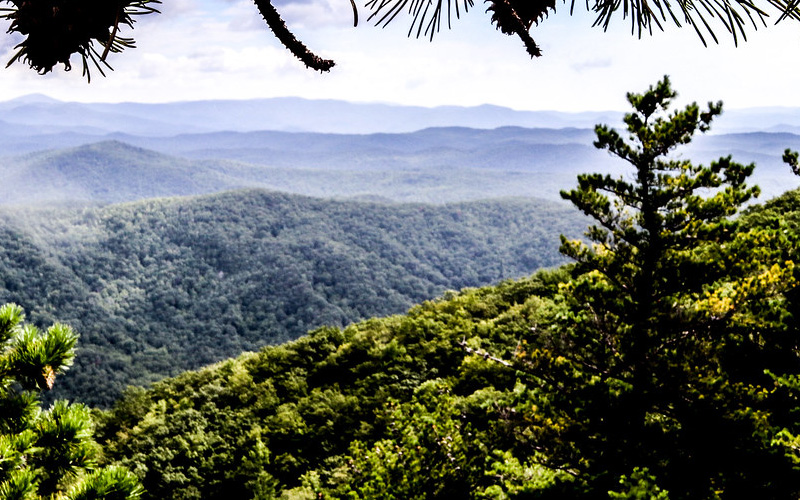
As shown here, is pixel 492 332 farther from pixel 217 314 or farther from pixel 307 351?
pixel 217 314

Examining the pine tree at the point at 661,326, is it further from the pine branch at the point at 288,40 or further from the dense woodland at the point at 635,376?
the pine branch at the point at 288,40

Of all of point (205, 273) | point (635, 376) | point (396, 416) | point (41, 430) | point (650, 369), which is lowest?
point (205, 273)

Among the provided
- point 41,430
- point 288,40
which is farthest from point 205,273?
point 288,40

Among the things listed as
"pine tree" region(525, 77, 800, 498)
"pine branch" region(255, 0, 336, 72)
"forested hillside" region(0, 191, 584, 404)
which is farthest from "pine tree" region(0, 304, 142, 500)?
"forested hillside" region(0, 191, 584, 404)

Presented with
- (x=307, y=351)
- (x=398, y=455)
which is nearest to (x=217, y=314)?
(x=307, y=351)

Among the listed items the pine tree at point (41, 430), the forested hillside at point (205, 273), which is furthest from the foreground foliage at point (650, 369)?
the forested hillside at point (205, 273)

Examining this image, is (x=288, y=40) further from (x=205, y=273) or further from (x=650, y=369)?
(x=205, y=273)
